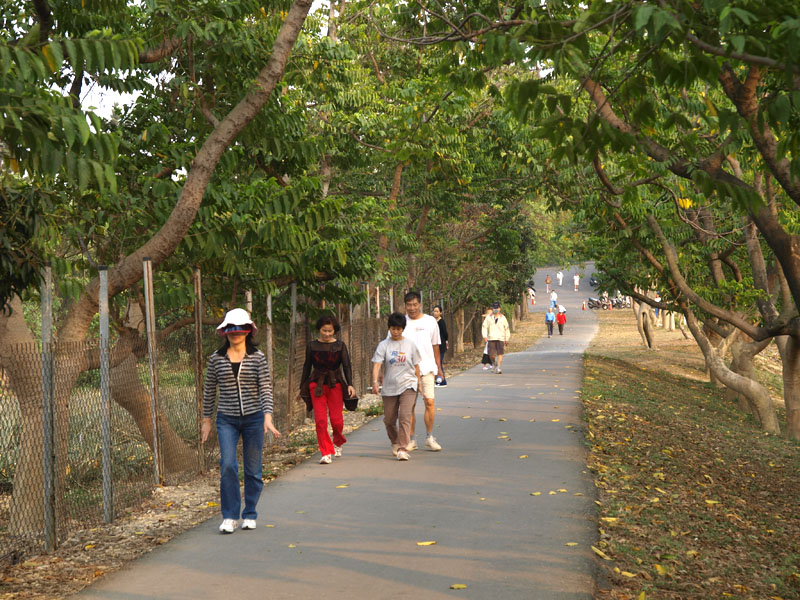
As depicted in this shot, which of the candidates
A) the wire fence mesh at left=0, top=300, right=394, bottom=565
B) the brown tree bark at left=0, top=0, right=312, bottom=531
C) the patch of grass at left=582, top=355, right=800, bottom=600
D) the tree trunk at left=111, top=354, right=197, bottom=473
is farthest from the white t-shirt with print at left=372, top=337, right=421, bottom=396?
the brown tree bark at left=0, top=0, right=312, bottom=531

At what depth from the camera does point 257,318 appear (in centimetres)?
1473

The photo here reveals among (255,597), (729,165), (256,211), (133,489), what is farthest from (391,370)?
(729,165)

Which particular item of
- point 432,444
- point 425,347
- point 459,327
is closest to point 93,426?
point 425,347

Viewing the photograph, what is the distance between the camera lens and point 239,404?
7.95 metres

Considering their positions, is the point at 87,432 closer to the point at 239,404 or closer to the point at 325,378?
the point at 239,404

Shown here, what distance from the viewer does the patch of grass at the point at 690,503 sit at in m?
7.09

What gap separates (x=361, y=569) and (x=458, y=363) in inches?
1076

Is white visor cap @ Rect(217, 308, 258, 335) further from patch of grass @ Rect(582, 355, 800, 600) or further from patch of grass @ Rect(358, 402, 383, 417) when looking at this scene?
patch of grass @ Rect(358, 402, 383, 417)

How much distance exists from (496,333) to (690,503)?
1579 centimetres

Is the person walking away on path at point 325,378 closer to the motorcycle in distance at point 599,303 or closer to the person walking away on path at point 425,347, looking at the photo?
the person walking away on path at point 425,347

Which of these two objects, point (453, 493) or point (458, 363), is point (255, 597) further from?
point (458, 363)

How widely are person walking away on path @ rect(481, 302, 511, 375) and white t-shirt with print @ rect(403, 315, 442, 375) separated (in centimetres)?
1400

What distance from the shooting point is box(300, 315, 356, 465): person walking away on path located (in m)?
11.2

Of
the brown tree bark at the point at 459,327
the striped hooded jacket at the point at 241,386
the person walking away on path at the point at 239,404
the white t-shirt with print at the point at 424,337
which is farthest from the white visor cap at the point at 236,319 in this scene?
the brown tree bark at the point at 459,327
